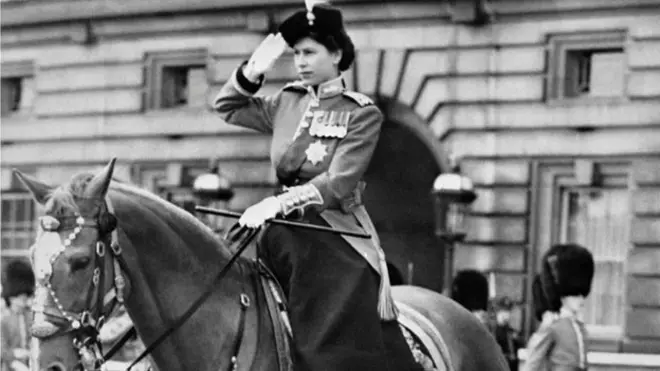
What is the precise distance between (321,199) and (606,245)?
16.3 metres

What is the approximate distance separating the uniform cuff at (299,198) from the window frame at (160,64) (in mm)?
20212

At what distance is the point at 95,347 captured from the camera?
25.6 ft

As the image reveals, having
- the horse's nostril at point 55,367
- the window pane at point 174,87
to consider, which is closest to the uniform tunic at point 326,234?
the horse's nostril at point 55,367

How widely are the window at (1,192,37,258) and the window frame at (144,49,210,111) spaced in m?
2.45

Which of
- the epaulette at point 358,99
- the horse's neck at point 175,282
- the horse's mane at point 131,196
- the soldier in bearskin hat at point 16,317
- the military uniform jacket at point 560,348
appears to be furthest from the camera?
the soldier in bearskin hat at point 16,317

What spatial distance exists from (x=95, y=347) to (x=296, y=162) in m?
1.40

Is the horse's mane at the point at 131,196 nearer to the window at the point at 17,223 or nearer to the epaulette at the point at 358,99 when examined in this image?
the epaulette at the point at 358,99

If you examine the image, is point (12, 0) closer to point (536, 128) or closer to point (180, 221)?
point (536, 128)

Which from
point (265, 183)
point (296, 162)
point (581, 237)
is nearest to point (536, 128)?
point (581, 237)

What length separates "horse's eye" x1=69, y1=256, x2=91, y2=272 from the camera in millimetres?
7785

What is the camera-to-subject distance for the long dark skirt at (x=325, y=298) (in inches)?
335

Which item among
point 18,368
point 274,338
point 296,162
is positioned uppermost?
point 296,162

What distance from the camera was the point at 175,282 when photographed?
27.1ft

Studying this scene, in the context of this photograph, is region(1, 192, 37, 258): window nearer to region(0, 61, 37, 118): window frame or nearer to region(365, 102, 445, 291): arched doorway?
region(0, 61, 37, 118): window frame
